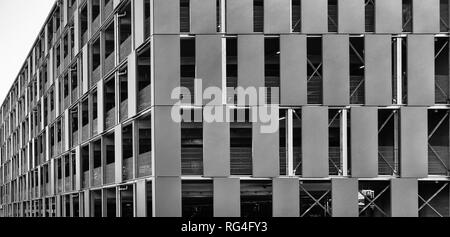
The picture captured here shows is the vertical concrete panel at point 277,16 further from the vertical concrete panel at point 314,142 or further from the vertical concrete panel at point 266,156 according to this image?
the vertical concrete panel at point 266,156

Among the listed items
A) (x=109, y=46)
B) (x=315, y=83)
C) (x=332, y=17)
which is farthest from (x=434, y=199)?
(x=109, y=46)

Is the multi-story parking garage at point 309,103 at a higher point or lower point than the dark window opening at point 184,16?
lower

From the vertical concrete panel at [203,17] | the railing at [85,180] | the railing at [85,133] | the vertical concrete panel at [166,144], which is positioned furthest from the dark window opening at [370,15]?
the railing at [85,180]

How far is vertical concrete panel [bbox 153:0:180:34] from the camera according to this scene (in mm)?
20766

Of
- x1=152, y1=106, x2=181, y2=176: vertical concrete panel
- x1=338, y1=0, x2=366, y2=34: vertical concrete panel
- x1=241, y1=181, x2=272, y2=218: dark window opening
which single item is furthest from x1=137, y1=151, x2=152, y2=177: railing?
x1=338, y1=0, x2=366, y2=34: vertical concrete panel

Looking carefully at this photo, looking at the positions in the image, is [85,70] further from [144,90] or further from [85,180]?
[144,90]

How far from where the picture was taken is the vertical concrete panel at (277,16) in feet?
68.2

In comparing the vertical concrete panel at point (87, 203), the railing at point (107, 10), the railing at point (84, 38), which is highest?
the railing at point (107, 10)

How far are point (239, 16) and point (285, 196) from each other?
7080 mm

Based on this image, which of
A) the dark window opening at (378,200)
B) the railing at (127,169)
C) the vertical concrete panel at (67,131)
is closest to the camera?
the dark window opening at (378,200)

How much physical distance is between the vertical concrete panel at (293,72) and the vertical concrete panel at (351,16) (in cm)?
169

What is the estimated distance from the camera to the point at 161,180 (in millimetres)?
20344

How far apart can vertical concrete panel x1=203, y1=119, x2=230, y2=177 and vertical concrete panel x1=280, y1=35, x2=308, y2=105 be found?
2.79 m

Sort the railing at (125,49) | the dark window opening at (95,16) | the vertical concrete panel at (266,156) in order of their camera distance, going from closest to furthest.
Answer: the vertical concrete panel at (266,156) < the railing at (125,49) < the dark window opening at (95,16)
